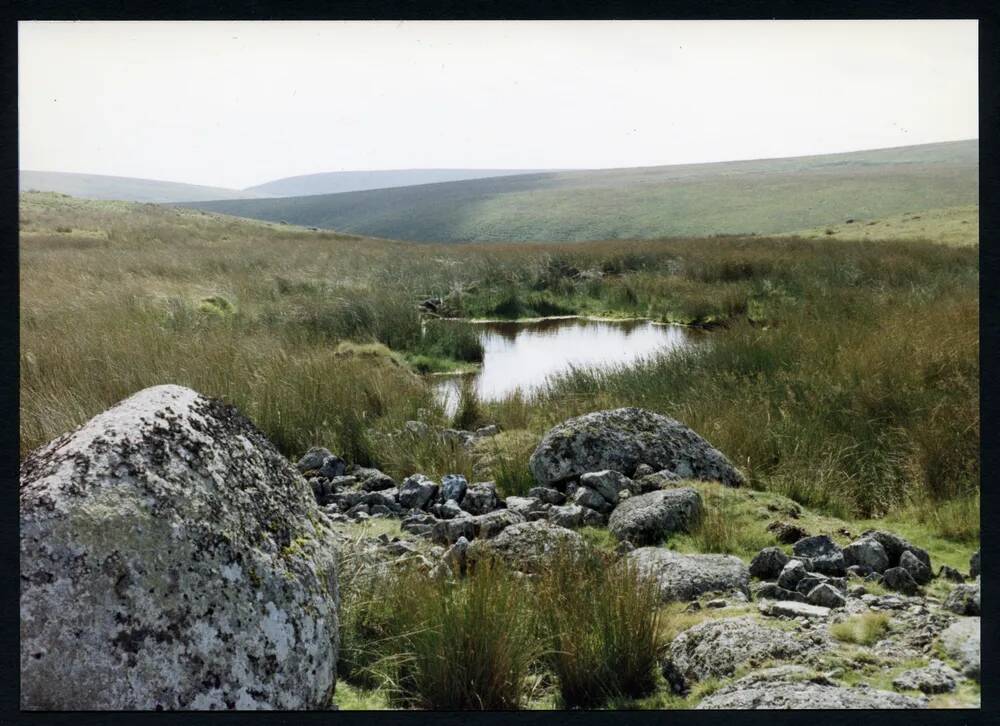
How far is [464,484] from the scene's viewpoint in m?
5.45

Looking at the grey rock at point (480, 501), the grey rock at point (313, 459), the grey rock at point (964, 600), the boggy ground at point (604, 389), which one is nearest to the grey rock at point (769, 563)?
the boggy ground at point (604, 389)

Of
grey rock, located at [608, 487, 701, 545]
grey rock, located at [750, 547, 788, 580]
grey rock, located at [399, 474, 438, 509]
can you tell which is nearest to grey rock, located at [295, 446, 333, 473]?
grey rock, located at [399, 474, 438, 509]

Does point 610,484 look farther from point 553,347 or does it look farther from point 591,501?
point 553,347

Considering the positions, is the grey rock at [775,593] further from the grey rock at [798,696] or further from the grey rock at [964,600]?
the grey rock at [798,696]

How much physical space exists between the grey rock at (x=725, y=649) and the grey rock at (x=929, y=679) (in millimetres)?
284

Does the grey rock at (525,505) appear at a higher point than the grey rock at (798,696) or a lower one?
lower

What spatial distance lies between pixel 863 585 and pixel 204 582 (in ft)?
9.10

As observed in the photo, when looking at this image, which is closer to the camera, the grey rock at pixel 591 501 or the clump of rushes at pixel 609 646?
the clump of rushes at pixel 609 646

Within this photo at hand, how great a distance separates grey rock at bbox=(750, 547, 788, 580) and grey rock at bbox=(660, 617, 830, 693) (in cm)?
96

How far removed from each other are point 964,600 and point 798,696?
125 centimetres

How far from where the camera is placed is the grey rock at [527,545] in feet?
12.5
